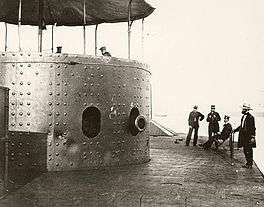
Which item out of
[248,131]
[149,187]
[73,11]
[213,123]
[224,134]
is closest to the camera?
[149,187]

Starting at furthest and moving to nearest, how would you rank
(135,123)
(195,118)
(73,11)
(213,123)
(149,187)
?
(195,118), (213,123), (73,11), (135,123), (149,187)

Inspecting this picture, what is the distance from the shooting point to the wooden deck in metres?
5.54

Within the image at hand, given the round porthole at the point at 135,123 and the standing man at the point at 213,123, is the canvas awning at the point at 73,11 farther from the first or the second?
the standing man at the point at 213,123

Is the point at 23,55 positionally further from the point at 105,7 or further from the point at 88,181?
the point at 105,7

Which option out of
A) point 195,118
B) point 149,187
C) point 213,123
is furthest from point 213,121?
point 149,187

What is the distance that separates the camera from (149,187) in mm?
6574

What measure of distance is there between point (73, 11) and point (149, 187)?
741cm

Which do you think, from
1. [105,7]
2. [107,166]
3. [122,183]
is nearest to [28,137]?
[107,166]

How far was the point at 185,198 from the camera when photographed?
19.0 ft

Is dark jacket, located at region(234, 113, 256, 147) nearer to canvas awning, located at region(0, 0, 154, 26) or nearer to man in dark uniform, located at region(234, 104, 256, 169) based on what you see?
man in dark uniform, located at region(234, 104, 256, 169)

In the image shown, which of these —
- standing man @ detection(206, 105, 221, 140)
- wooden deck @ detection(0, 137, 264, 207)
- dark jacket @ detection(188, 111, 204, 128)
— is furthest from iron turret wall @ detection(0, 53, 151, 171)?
dark jacket @ detection(188, 111, 204, 128)

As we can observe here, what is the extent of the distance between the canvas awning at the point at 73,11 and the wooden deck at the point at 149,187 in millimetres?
4379

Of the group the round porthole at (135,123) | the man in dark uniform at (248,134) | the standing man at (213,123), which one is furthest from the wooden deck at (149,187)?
the standing man at (213,123)

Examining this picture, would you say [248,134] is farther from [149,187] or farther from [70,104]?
[70,104]
